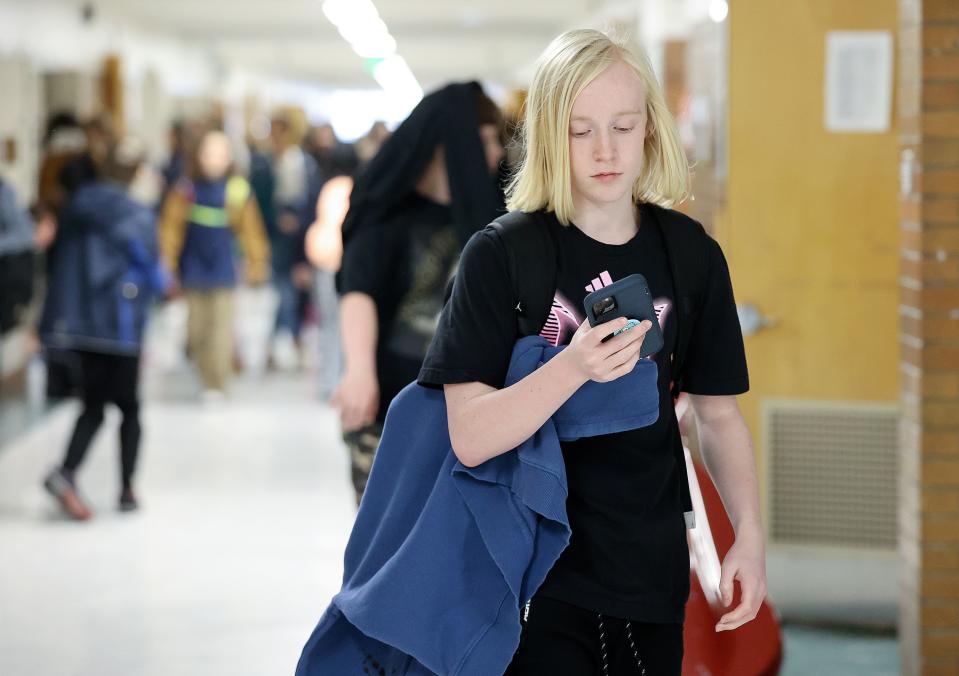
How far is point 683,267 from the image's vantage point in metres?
1.92

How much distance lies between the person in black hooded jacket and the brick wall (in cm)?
123

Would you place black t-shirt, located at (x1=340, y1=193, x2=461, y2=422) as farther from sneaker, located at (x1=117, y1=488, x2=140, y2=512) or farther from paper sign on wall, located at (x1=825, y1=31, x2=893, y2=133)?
sneaker, located at (x1=117, y1=488, x2=140, y2=512)

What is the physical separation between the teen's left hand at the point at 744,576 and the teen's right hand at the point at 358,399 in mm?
1423

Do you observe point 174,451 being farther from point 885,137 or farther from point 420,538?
point 420,538

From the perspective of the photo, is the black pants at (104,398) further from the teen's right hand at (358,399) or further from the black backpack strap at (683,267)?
the black backpack strap at (683,267)

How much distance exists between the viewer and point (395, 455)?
1937 mm

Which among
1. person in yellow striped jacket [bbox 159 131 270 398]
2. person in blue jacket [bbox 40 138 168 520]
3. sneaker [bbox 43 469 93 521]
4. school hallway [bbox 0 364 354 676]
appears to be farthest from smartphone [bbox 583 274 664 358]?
person in yellow striped jacket [bbox 159 131 270 398]

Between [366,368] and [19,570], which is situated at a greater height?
[366,368]

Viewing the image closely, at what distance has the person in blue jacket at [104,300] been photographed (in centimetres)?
639

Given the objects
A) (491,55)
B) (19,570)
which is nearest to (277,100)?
(491,55)

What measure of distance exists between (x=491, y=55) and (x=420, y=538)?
29.5 m

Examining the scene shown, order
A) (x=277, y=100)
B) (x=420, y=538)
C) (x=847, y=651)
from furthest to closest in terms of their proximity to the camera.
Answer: (x=277, y=100), (x=847, y=651), (x=420, y=538)

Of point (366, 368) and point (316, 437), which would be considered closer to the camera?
point (366, 368)

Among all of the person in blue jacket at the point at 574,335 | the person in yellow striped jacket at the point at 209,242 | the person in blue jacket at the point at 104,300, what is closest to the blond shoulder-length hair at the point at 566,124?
the person in blue jacket at the point at 574,335
